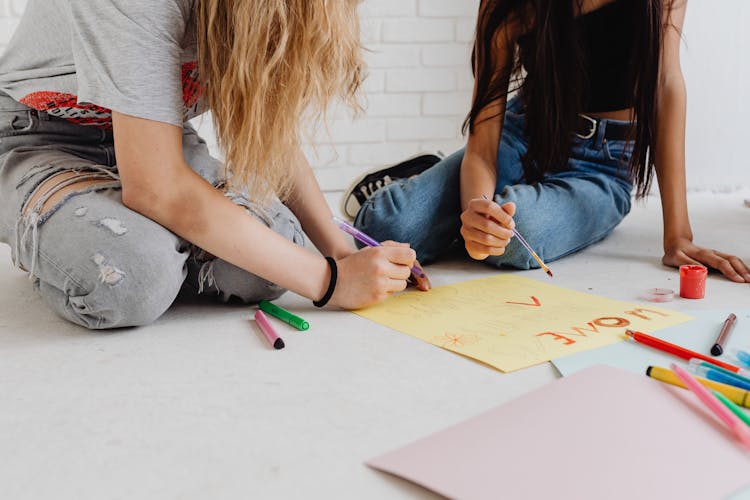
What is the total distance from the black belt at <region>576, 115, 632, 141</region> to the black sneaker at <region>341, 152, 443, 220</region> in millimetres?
411

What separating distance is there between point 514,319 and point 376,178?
77cm

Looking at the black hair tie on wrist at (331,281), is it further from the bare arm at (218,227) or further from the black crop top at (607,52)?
the black crop top at (607,52)

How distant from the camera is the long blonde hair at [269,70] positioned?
0.82 metres

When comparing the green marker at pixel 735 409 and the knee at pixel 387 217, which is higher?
the green marker at pixel 735 409

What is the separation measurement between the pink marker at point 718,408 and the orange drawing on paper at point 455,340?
0.25 metres

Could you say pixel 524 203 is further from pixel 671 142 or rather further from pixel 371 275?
pixel 371 275

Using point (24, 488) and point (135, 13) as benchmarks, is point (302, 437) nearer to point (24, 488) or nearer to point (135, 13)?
point (24, 488)

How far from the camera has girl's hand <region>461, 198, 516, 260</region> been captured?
3.39 feet

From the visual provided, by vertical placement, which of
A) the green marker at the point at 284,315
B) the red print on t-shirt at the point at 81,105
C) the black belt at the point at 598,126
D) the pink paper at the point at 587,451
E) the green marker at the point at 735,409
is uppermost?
the red print on t-shirt at the point at 81,105

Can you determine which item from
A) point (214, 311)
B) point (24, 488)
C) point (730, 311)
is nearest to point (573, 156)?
point (730, 311)

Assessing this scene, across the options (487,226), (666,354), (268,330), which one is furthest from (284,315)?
(666,354)

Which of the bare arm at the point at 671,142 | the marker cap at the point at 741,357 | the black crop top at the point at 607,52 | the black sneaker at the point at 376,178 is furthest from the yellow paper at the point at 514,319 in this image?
the black sneaker at the point at 376,178

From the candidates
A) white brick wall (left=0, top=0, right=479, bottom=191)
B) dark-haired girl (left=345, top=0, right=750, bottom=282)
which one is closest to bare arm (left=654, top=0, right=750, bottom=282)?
dark-haired girl (left=345, top=0, right=750, bottom=282)

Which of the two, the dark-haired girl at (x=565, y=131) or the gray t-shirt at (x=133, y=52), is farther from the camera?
the dark-haired girl at (x=565, y=131)
